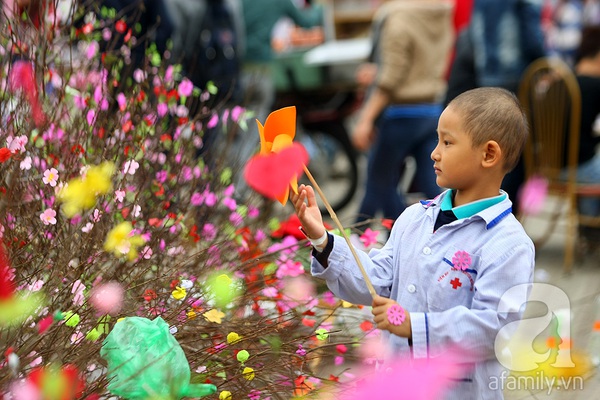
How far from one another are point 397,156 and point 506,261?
2664mm

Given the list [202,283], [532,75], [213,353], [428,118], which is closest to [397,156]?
[428,118]

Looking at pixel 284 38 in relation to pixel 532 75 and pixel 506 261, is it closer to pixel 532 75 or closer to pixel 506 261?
pixel 532 75

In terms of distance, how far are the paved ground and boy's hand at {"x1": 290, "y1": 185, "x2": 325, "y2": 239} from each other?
924 millimetres

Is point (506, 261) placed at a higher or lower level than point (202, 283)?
higher

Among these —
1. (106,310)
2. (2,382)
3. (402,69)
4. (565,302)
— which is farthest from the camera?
(402,69)

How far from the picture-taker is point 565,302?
3.27 meters

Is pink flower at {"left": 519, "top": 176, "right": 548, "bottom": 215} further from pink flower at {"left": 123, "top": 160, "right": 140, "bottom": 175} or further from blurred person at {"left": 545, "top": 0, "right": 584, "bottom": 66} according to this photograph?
blurred person at {"left": 545, "top": 0, "right": 584, "bottom": 66}

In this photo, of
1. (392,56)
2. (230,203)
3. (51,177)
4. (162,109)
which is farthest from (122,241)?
(392,56)

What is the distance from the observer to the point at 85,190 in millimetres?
2219

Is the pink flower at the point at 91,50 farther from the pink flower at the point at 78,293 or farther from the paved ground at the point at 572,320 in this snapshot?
the pink flower at the point at 78,293

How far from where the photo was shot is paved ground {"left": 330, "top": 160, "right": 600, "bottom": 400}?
3.08 m

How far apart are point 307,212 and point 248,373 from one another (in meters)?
0.42

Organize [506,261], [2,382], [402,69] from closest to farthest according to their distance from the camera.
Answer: [2,382] < [506,261] < [402,69]

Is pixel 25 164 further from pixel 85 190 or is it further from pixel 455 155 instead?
pixel 455 155
